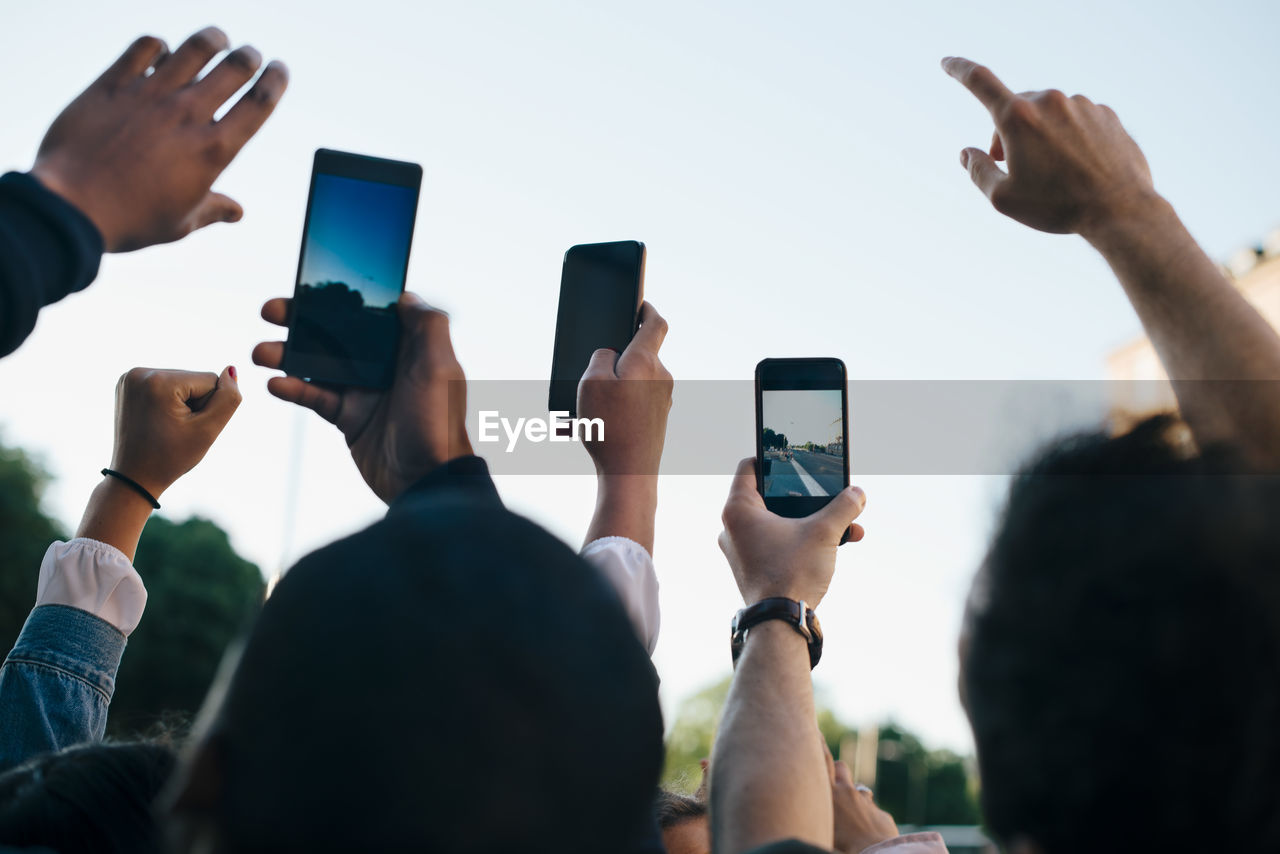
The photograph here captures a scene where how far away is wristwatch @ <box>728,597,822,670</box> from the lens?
Answer: 2061mm

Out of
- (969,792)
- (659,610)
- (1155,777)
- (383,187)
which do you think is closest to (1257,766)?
(1155,777)

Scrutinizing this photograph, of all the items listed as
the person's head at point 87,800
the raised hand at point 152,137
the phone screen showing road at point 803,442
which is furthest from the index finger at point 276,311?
the phone screen showing road at point 803,442

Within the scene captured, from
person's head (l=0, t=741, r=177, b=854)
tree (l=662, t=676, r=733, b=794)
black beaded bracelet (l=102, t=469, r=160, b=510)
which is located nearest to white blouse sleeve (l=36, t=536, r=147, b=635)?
black beaded bracelet (l=102, t=469, r=160, b=510)

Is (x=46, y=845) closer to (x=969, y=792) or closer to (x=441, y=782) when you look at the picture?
(x=441, y=782)

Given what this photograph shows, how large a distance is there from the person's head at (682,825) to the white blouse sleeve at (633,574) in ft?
3.53

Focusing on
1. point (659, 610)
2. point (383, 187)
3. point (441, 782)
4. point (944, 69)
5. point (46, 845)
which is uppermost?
point (944, 69)

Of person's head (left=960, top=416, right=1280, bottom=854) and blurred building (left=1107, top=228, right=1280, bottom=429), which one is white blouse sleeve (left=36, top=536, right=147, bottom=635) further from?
blurred building (left=1107, top=228, right=1280, bottom=429)

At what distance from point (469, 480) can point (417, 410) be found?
0.93 feet

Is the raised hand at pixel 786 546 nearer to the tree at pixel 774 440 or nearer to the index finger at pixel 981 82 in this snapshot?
the tree at pixel 774 440

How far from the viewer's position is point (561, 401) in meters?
2.58

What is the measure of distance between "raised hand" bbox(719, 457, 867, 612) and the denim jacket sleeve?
4.63 ft

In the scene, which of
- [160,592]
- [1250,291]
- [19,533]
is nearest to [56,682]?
[19,533]

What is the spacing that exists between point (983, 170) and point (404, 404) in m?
1.27

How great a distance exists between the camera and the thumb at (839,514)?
2.20 m
